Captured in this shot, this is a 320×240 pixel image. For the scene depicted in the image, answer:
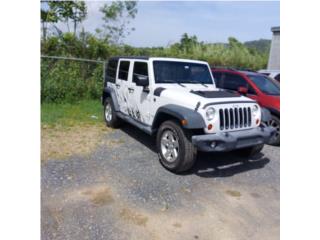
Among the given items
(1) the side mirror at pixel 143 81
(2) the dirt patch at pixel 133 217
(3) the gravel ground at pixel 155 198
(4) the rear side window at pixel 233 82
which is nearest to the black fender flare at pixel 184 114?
(1) the side mirror at pixel 143 81

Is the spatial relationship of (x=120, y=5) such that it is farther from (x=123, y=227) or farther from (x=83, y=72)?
(x=123, y=227)

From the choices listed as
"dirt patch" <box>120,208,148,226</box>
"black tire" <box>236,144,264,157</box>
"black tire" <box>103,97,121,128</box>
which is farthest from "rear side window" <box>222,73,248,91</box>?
"dirt patch" <box>120,208,148,226</box>

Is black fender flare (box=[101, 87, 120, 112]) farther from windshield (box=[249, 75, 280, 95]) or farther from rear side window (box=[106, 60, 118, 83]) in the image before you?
windshield (box=[249, 75, 280, 95])

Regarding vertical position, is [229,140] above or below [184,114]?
below

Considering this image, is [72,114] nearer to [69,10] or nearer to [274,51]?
[69,10]

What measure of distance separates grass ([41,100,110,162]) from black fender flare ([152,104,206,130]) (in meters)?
1.67

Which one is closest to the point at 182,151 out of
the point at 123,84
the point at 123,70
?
the point at 123,84

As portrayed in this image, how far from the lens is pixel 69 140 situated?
547 centimetres

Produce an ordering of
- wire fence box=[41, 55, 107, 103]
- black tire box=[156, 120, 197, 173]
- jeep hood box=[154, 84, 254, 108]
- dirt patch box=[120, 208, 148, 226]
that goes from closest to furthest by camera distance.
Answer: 1. dirt patch box=[120, 208, 148, 226]
2. black tire box=[156, 120, 197, 173]
3. jeep hood box=[154, 84, 254, 108]
4. wire fence box=[41, 55, 107, 103]

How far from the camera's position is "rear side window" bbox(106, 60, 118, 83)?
6.42 meters

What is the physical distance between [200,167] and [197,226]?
165 centimetres

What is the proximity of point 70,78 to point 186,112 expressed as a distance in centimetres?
657

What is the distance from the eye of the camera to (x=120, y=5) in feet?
46.4

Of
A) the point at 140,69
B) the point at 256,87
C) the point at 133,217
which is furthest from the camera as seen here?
the point at 256,87
